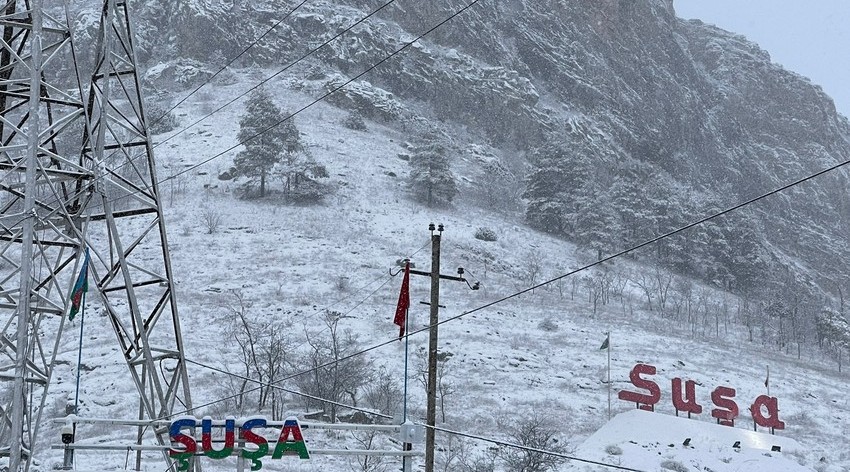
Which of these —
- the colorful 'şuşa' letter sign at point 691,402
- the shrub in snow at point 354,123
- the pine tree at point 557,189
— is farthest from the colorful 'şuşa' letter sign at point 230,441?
the shrub in snow at point 354,123

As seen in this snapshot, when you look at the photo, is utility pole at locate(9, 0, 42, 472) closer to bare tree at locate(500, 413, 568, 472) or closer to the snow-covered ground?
bare tree at locate(500, 413, 568, 472)

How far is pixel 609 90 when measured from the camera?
5738 inches

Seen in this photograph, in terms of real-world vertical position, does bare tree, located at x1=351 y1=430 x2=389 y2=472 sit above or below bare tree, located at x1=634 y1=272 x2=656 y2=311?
below

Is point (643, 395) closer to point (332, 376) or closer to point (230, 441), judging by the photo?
point (332, 376)

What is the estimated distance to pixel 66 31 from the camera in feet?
43.9

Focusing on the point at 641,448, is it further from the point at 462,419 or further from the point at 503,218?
the point at 503,218

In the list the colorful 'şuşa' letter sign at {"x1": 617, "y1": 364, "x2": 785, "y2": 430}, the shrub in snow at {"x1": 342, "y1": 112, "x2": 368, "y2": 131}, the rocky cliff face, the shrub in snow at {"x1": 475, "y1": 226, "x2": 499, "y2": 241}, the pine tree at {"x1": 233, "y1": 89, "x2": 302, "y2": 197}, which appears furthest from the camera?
the rocky cliff face

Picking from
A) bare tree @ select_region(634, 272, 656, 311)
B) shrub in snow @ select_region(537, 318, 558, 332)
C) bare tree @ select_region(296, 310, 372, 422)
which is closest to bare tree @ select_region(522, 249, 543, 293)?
bare tree @ select_region(634, 272, 656, 311)

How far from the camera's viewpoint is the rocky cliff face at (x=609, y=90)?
4683 inches

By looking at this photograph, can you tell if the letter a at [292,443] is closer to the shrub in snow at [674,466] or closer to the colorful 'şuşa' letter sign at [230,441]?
the colorful 'şuşa' letter sign at [230,441]

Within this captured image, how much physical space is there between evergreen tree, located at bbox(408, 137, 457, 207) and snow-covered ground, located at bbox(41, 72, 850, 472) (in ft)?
5.48

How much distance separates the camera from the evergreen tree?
259 ft

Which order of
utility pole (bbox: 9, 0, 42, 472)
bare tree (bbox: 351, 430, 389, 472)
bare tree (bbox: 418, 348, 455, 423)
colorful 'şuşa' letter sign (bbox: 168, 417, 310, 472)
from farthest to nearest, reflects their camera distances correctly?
bare tree (bbox: 418, 348, 455, 423) → bare tree (bbox: 351, 430, 389, 472) → colorful 'şuşa' letter sign (bbox: 168, 417, 310, 472) → utility pole (bbox: 9, 0, 42, 472)

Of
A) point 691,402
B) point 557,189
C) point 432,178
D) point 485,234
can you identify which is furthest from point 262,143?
point 691,402
